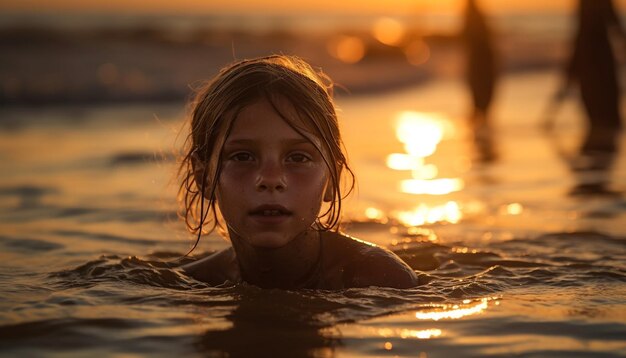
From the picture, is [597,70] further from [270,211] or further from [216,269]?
[270,211]

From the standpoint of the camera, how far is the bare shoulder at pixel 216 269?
4.71m

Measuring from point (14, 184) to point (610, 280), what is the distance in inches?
205

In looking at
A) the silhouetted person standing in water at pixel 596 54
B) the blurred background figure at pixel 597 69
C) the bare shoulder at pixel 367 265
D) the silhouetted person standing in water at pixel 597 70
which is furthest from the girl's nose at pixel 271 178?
the silhouetted person standing in water at pixel 596 54

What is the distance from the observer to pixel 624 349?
344 centimetres

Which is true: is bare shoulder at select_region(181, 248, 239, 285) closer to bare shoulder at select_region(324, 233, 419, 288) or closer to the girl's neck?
the girl's neck

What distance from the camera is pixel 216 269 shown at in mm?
4836

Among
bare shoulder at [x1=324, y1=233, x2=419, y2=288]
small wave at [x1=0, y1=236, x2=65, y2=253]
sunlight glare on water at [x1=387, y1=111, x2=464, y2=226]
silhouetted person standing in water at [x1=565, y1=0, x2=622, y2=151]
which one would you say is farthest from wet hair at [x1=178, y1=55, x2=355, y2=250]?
silhouetted person standing in water at [x1=565, y1=0, x2=622, y2=151]

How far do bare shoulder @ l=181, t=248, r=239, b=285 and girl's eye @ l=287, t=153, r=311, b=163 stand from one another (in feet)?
2.67

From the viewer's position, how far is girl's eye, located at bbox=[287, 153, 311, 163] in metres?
4.04

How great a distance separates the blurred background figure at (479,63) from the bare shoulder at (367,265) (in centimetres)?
804

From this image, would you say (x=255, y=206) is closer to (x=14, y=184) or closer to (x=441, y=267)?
(x=441, y=267)

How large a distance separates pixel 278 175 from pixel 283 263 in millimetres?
608

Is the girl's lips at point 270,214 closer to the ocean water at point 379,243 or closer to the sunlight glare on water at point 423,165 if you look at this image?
the ocean water at point 379,243

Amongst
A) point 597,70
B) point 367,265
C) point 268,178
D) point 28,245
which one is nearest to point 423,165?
point 597,70
